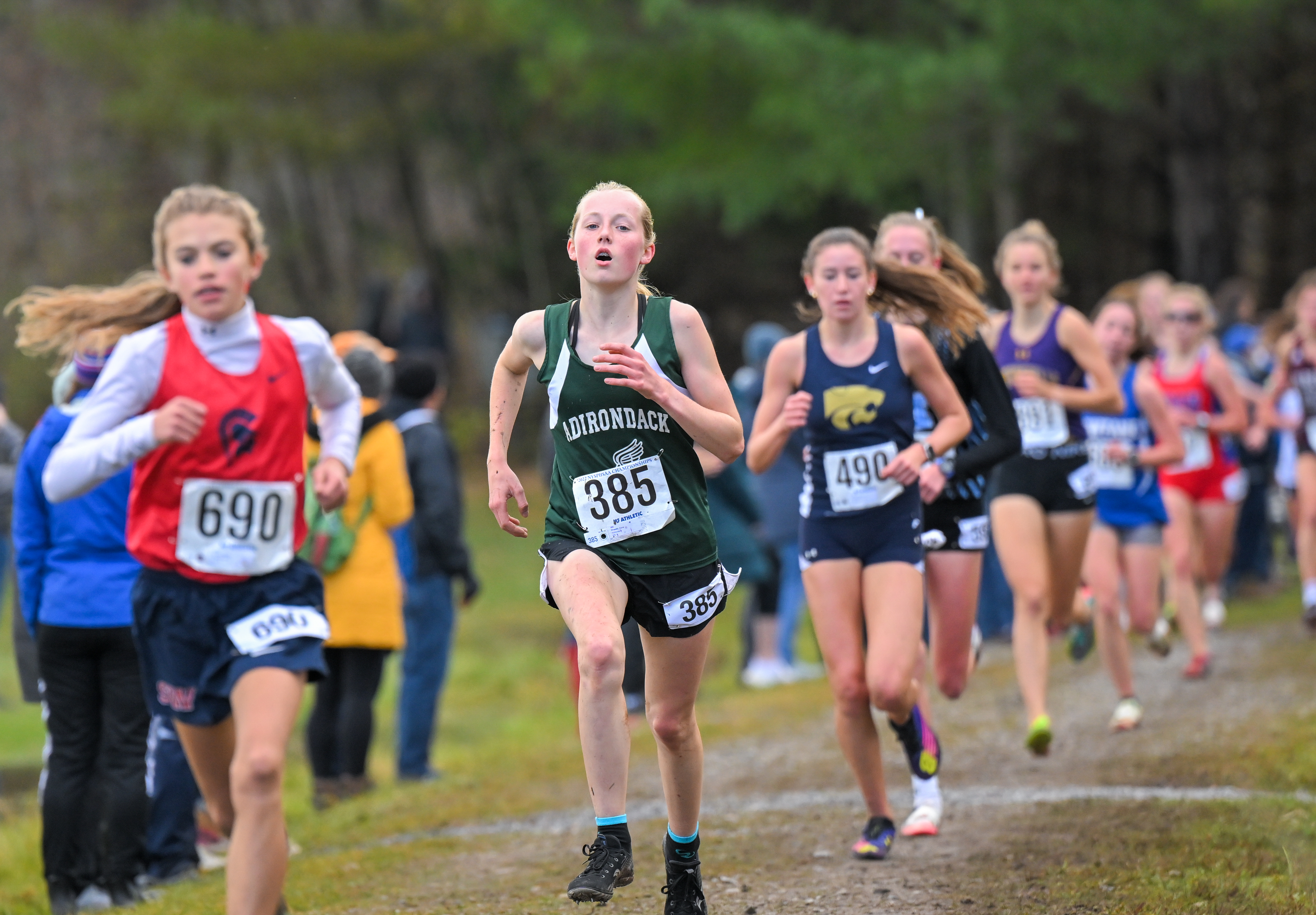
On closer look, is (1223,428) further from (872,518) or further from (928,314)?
(872,518)

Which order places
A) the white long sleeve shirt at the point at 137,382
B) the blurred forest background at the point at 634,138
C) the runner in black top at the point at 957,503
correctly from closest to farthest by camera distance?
1. the white long sleeve shirt at the point at 137,382
2. the runner in black top at the point at 957,503
3. the blurred forest background at the point at 634,138

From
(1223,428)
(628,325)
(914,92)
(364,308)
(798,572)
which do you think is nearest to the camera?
(628,325)

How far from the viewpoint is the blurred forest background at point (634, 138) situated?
17422 mm

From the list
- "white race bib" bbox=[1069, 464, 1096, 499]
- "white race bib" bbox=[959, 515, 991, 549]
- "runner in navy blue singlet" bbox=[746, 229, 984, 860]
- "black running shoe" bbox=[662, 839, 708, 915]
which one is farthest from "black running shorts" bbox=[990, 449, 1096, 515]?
"black running shoe" bbox=[662, 839, 708, 915]

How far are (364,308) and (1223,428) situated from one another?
1540 centimetres

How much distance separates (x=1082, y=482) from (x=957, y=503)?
121cm

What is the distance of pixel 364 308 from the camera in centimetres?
2336

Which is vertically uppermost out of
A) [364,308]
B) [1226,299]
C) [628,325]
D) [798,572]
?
[364,308]

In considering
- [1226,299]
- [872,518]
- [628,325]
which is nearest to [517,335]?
[628,325]

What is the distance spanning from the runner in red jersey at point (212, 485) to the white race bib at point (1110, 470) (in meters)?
5.17

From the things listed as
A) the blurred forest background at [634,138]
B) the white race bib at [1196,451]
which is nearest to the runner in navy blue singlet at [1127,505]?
the white race bib at [1196,451]

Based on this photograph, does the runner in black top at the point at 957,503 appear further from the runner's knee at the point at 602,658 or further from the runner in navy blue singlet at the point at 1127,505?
the runner's knee at the point at 602,658

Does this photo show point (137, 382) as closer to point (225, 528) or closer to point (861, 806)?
point (225, 528)

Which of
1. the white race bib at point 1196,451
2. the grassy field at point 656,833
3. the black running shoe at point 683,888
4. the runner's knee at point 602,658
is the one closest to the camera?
the runner's knee at point 602,658
